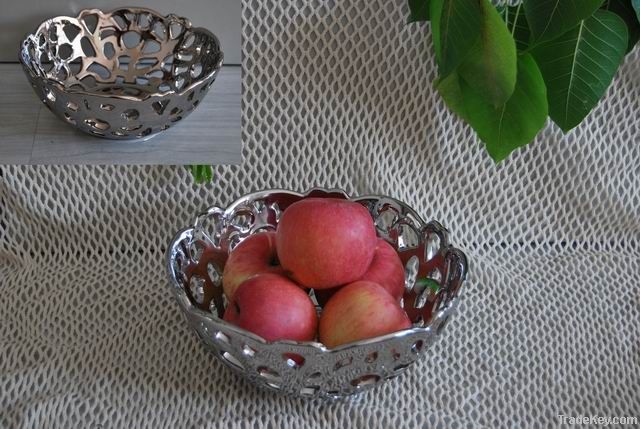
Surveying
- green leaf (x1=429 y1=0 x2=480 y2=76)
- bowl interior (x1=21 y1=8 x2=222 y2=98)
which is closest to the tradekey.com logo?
green leaf (x1=429 y1=0 x2=480 y2=76)

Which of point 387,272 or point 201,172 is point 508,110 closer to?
point 387,272

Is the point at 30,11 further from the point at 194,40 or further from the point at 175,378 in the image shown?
the point at 175,378

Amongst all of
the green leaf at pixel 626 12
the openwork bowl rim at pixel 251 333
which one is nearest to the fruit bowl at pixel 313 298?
the openwork bowl rim at pixel 251 333

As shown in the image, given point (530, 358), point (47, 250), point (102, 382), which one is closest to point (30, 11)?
point (47, 250)

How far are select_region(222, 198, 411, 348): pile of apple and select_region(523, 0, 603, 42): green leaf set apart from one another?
26 centimetres

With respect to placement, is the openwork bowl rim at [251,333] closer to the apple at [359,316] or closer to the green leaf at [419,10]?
the apple at [359,316]

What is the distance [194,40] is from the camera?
41.0 inches

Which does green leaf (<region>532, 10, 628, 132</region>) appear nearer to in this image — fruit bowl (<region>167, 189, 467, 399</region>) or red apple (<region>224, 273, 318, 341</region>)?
fruit bowl (<region>167, 189, 467, 399</region>)

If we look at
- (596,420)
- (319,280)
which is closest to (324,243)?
(319,280)

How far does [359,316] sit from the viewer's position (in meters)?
0.73

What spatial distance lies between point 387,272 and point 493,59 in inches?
9.8

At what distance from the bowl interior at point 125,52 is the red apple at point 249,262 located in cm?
29

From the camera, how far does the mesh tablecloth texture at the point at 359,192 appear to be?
812mm

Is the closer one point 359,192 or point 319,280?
point 319,280
